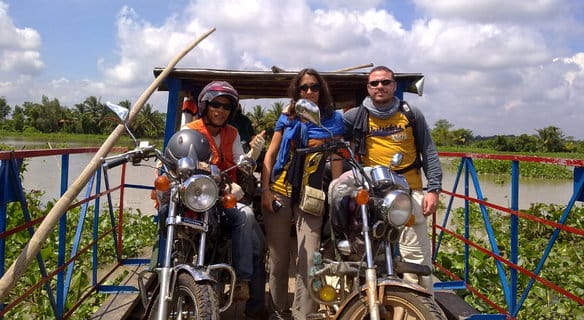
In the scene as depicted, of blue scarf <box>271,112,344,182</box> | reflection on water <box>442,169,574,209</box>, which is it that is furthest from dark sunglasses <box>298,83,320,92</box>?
reflection on water <box>442,169,574,209</box>

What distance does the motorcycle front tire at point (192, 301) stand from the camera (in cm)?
219

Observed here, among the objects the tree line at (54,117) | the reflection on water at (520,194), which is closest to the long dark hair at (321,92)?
the reflection on water at (520,194)

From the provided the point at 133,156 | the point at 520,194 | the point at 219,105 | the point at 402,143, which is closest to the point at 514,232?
the point at 402,143

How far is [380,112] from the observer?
306cm

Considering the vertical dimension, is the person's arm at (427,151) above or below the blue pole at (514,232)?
above

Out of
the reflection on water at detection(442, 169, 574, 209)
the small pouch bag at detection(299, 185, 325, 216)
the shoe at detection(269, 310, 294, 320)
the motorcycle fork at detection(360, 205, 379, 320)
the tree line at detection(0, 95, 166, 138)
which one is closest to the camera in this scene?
the motorcycle fork at detection(360, 205, 379, 320)

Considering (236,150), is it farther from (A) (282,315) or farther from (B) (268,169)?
(A) (282,315)

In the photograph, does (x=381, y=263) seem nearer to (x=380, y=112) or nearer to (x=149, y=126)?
(x=380, y=112)

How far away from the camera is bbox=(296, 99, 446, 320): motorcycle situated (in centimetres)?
213

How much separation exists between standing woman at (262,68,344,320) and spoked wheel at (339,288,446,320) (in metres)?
0.88

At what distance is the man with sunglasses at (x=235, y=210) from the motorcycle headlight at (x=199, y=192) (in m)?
0.47

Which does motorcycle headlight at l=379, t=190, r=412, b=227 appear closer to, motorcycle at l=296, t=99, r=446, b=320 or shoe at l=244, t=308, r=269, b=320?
motorcycle at l=296, t=99, r=446, b=320

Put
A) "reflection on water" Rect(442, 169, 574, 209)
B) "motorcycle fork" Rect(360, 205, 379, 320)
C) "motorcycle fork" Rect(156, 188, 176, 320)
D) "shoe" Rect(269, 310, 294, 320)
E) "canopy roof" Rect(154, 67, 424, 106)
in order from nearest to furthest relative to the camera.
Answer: "motorcycle fork" Rect(360, 205, 379, 320) < "motorcycle fork" Rect(156, 188, 176, 320) < "shoe" Rect(269, 310, 294, 320) < "canopy roof" Rect(154, 67, 424, 106) < "reflection on water" Rect(442, 169, 574, 209)

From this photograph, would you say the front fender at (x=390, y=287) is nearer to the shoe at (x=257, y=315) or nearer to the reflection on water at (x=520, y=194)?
the shoe at (x=257, y=315)
